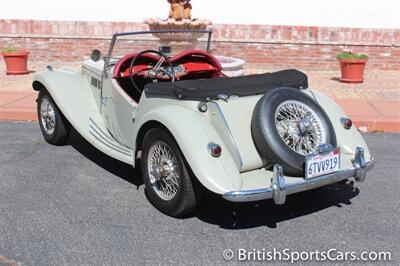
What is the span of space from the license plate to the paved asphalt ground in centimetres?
45

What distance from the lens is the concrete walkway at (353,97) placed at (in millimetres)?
7016

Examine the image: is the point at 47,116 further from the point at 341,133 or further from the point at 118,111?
the point at 341,133

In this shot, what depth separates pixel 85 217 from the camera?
3986mm

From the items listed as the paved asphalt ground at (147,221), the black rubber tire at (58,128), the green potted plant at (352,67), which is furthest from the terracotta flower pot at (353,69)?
the black rubber tire at (58,128)

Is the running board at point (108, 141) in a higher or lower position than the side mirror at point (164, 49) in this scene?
lower

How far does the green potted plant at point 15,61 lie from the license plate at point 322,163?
8.01 metres

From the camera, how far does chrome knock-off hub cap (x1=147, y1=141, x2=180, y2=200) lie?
12.7ft

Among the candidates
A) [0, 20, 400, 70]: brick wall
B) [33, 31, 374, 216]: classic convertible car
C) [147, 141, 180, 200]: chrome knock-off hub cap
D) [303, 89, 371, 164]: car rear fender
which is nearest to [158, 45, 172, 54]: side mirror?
[33, 31, 374, 216]: classic convertible car

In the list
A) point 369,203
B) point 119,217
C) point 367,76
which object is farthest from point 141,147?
point 367,76

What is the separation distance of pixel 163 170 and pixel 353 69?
6.85 meters

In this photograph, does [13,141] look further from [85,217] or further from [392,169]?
[392,169]

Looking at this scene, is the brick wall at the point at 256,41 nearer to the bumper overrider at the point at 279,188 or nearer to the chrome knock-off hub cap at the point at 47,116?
the chrome knock-off hub cap at the point at 47,116

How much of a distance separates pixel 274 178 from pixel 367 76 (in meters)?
8.14

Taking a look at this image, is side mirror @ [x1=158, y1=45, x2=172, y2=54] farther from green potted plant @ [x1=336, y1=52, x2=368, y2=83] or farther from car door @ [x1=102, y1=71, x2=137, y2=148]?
green potted plant @ [x1=336, y1=52, x2=368, y2=83]
